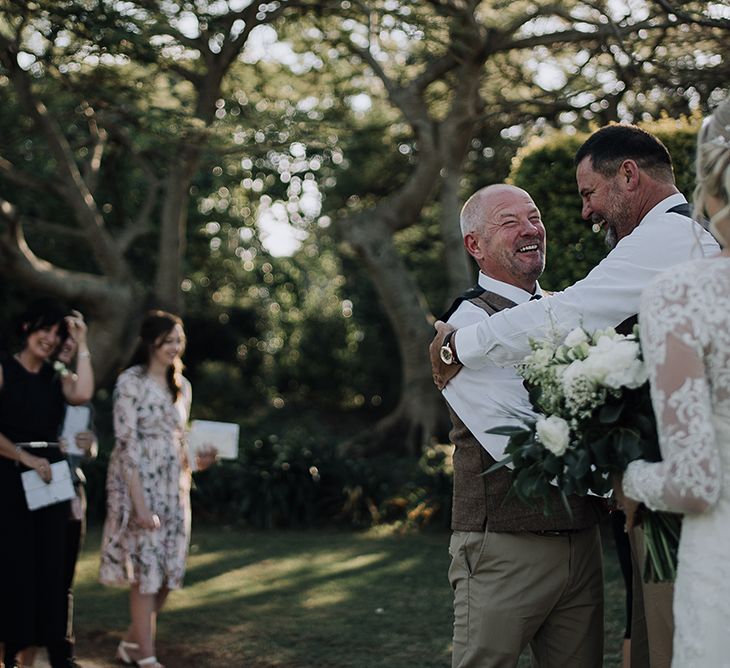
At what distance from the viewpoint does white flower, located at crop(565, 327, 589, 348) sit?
294 centimetres

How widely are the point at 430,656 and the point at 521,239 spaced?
3367 millimetres

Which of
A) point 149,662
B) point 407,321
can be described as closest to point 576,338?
point 149,662

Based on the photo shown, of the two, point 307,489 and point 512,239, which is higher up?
point 512,239

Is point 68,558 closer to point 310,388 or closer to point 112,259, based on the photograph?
point 112,259

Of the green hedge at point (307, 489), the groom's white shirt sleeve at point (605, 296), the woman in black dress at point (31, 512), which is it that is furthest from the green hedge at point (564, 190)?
the groom's white shirt sleeve at point (605, 296)

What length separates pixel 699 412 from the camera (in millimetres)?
2504

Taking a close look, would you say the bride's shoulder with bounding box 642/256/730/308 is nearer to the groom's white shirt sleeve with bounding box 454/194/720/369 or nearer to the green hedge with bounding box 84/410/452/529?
the groom's white shirt sleeve with bounding box 454/194/720/369

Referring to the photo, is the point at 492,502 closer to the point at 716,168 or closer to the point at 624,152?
the point at 624,152

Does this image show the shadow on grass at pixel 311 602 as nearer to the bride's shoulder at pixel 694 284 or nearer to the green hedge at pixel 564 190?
the green hedge at pixel 564 190

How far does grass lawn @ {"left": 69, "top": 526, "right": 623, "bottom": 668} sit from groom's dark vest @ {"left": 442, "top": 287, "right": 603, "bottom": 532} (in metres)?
2.62

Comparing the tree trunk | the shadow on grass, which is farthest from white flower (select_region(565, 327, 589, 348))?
the tree trunk

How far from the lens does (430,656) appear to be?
6211mm

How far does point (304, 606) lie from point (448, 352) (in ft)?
15.0

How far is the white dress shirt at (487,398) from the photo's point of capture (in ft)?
11.5
